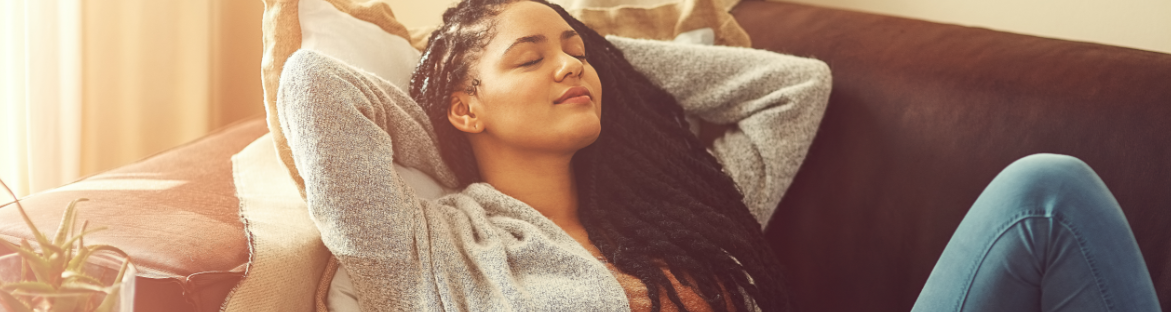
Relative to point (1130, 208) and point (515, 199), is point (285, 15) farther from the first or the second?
point (1130, 208)

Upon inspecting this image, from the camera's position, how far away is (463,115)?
99 centimetres

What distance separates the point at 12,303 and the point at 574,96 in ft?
1.98

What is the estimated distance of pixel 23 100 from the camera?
4.47ft

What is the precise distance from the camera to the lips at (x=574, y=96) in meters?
0.94

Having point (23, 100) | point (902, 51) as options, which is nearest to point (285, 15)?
point (23, 100)

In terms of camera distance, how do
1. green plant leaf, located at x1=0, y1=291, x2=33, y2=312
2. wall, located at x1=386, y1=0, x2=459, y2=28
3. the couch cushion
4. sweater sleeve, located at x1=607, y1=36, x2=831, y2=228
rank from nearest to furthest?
green plant leaf, located at x1=0, y1=291, x2=33, y2=312 → the couch cushion → sweater sleeve, located at x1=607, y1=36, x2=831, y2=228 → wall, located at x1=386, y1=0, x2=459, y2=28

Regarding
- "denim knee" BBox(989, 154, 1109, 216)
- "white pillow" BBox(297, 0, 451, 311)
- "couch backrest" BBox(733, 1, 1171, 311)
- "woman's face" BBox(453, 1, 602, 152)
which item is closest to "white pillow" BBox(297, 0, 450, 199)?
"white pillow" BBox(297, 0, 451, 311)

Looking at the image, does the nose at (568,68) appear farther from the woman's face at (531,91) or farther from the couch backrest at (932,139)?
the couch backrest at (932,139)

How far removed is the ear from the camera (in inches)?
38.2

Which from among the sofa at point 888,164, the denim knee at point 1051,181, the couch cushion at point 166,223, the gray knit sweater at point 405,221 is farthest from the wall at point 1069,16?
the couch cushion at point 166,223

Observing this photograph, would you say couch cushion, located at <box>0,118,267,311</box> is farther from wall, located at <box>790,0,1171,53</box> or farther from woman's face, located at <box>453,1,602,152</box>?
wall, located at <box>790,0,1171,53</box>

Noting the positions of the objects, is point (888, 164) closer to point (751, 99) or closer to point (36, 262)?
point (751, 99)

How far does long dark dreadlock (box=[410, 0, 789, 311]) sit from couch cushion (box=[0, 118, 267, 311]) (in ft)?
0.99

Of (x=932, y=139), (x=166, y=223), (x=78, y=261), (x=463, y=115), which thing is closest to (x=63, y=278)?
(x=78, y=261)
